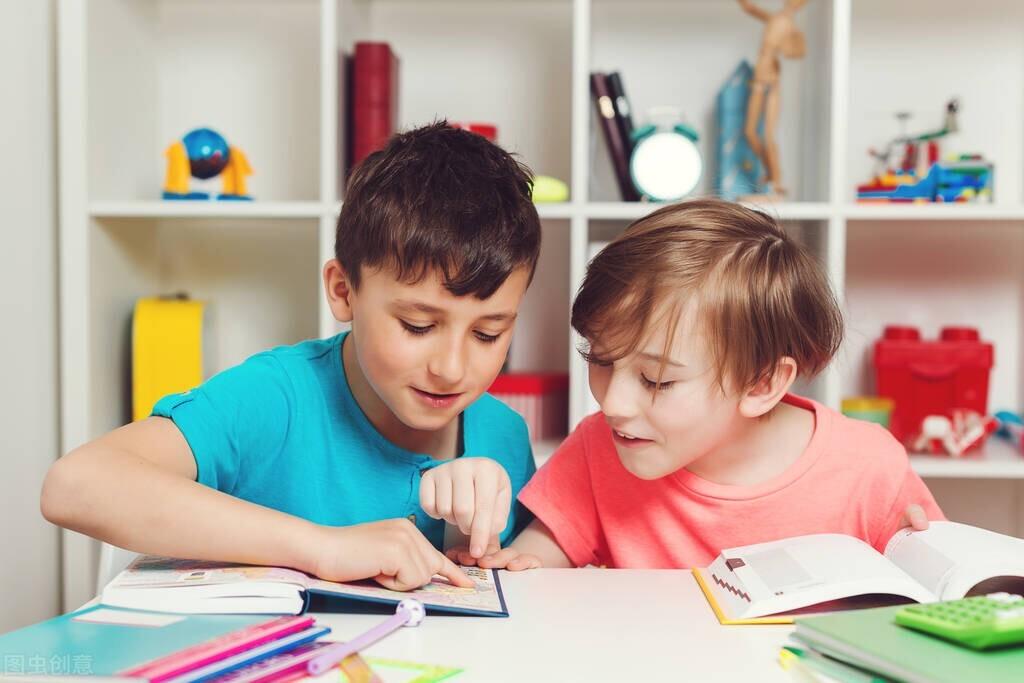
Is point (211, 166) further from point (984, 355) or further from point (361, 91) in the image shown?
point (984, 355)

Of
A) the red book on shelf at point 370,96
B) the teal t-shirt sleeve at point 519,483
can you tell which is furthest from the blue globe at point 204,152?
the teal t-shirt sleeve at point 519,483

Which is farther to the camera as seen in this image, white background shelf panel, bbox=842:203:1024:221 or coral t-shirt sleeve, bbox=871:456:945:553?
white background shelf panel, bbox=842:203:1024:221

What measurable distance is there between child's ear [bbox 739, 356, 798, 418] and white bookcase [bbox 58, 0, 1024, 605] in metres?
0.96

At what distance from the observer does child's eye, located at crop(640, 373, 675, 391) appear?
0.84 metres

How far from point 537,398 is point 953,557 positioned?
3.58 feet

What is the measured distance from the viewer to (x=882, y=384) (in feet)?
5.93

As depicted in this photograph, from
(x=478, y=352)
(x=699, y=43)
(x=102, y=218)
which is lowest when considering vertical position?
(x=478, y=352)

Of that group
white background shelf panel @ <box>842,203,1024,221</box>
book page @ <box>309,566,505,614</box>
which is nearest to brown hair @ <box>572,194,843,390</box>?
book page @ <box>309,566,505,614</box>

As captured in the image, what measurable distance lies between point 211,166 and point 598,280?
1068 millimetres

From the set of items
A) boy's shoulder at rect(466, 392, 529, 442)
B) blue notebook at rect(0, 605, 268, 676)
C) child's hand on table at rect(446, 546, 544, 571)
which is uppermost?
boy's shoulder at rect(466, 392, 529, 442)

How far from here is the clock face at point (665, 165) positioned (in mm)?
1698

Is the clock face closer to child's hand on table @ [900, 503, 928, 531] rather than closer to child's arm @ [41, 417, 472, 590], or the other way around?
child's hand on table @ [900, 503, 928, 531]

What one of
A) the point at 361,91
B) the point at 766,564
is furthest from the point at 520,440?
the point at 361,91

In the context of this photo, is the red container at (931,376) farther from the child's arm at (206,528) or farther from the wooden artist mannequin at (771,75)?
the child's arm at (206,528)
